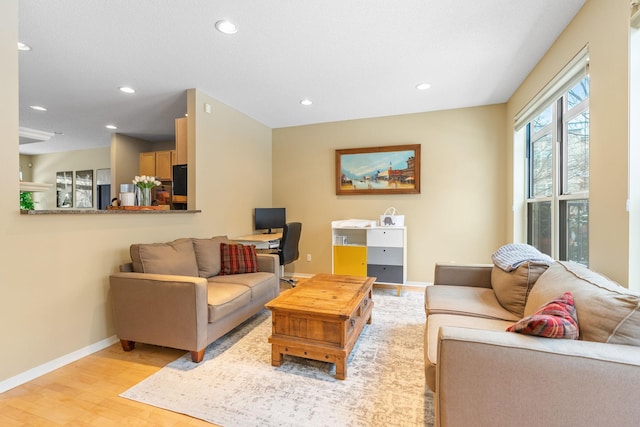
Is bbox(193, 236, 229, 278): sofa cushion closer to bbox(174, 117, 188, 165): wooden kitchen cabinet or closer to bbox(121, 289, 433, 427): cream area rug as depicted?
bbox(121, 289, 433, 427): cream area rug

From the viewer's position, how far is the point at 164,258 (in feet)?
8.00

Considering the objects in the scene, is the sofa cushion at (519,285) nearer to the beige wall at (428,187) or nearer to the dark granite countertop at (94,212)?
the beige wall at (428,187)

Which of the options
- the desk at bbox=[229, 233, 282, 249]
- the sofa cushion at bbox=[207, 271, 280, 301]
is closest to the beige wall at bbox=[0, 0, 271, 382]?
the desk at bbox=[229, 233, 282, 249]

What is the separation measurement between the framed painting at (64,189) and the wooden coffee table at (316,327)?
23.8ft

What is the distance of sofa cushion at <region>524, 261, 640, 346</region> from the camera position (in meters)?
1.04

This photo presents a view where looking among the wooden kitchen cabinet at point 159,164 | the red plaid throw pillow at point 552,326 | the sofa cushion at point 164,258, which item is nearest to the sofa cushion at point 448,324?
Answer: the red plaid throw pillow at point 552,326

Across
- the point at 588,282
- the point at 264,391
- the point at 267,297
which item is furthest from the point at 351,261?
the point at 588,282

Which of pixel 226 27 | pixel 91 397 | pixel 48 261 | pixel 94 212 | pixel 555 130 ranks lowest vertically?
pixel 91 397

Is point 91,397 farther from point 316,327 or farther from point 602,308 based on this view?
point 602,308

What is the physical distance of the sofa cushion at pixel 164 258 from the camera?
233 cm

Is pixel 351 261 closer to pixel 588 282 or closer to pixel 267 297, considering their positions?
pixel 267 297

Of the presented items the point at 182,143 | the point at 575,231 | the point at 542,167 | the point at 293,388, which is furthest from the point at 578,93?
the point at 182,143

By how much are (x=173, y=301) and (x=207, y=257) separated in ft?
2.78

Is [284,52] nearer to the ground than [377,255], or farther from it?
farther from it
